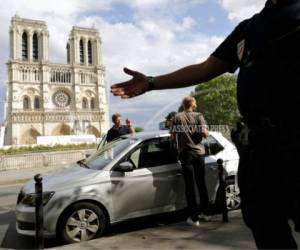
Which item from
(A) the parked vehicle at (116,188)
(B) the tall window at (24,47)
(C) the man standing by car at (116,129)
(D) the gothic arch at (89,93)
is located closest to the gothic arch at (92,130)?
(D) the gothic arch at (89,93)

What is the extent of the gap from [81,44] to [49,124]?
74.7 feet

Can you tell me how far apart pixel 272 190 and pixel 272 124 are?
0.29 meters

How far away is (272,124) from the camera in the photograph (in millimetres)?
1698

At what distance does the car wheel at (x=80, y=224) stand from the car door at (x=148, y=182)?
341mm

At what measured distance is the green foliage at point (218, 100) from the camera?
62844 millimetres

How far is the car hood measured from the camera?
554 cm

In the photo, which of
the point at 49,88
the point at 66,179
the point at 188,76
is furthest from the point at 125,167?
the point at 49,88

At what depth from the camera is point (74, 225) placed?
18.0 ft

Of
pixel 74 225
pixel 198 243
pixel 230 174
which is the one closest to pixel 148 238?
pixel 198 243

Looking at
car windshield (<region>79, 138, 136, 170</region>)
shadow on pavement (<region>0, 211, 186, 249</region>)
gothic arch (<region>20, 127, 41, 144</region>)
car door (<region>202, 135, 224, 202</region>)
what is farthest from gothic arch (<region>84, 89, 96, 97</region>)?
car door (<region>202, 135, 224, 202</region>)

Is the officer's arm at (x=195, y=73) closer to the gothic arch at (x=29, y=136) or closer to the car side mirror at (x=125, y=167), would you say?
the car side mirror at (x=125, y=167)

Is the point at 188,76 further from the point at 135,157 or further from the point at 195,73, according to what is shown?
the point at 135,157

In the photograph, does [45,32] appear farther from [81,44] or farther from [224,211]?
[224,211]

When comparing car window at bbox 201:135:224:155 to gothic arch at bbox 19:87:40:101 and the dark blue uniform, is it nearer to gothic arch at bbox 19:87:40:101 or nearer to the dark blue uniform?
the dark blue uniform
